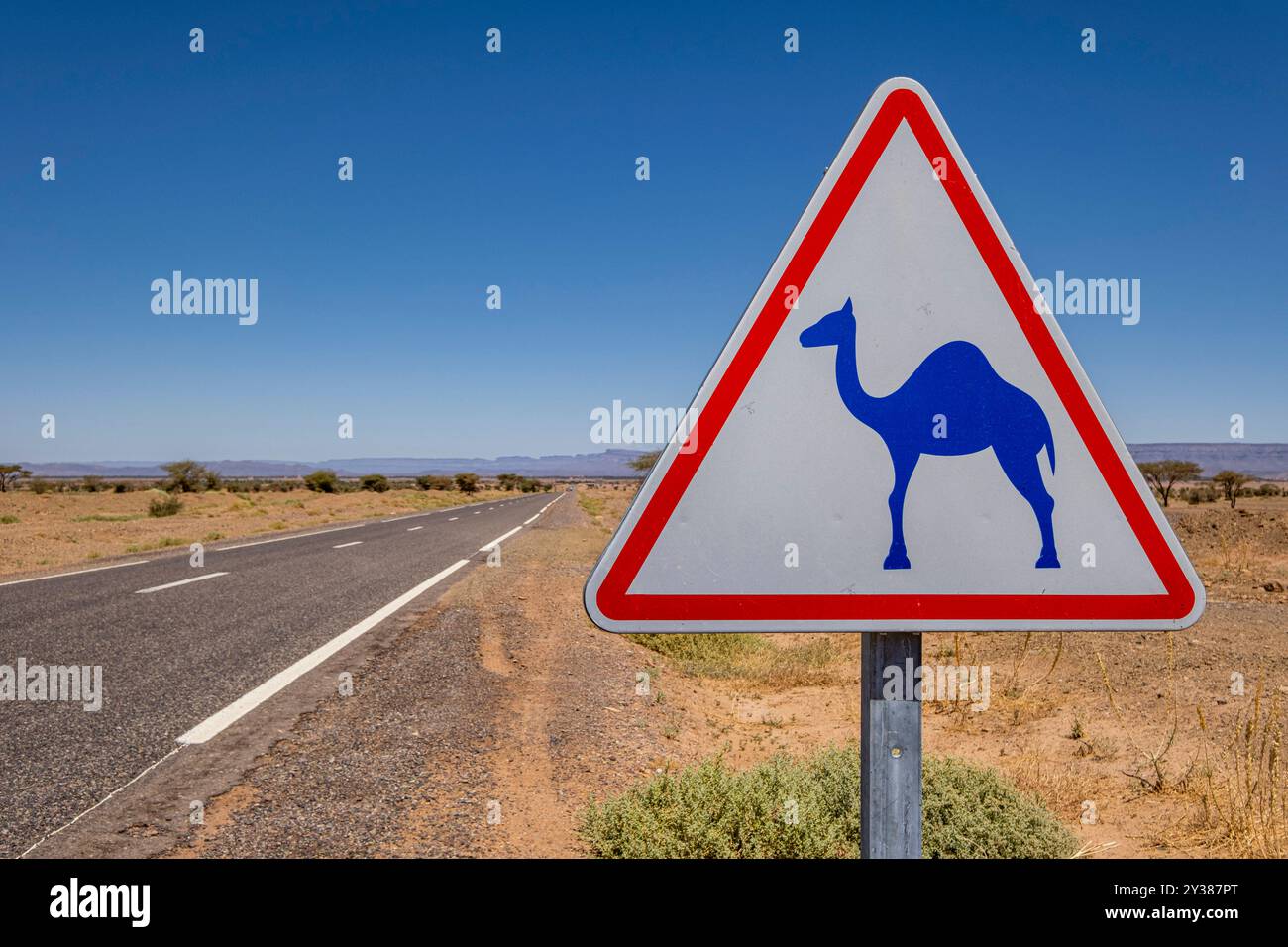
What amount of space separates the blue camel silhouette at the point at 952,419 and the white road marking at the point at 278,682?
4412 mm

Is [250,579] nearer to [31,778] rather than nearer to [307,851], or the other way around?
[31,778]

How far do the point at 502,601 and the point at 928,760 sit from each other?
6.63 metres

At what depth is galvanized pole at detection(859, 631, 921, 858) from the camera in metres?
1.19

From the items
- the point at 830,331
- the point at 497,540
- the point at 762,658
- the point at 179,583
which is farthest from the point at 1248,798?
the point at 497,540

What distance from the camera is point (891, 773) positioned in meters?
1.20

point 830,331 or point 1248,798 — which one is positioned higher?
point 830,331

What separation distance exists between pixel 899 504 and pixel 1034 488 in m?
0.26

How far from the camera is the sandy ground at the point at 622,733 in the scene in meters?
3.23

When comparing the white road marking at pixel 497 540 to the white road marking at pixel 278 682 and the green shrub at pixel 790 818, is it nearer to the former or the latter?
the white road marking at pixel 278 682

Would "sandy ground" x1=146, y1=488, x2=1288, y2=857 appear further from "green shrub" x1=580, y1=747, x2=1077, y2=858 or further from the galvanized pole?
the galvanized pole

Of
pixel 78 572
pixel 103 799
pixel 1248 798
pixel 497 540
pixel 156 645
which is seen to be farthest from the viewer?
pixel 497 540

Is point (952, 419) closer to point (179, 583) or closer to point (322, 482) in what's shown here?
point (179, 583)

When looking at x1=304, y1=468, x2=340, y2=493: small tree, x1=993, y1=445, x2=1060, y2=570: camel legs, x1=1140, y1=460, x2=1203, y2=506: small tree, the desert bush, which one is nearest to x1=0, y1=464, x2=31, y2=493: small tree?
x1=304, y1=468, x2=340, y2=493: small tree

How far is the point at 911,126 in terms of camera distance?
1.43 m
